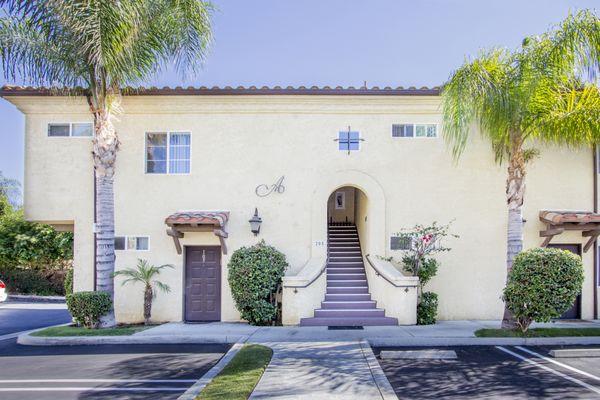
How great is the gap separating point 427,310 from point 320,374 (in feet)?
16.7

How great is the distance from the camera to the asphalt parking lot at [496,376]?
6.32 metres

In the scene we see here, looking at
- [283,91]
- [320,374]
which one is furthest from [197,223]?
[320,374]

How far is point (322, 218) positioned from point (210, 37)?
577 cm

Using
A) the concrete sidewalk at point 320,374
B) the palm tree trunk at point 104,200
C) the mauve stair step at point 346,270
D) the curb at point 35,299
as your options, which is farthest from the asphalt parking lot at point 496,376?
the curb at point 35,299

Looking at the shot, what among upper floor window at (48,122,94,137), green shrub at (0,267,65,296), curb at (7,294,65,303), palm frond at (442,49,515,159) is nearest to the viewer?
palm frond at (442,49,515,159)

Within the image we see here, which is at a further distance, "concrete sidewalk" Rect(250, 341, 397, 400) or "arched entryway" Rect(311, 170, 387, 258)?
"arched entryway" Rect(311, 170, 387, 258)

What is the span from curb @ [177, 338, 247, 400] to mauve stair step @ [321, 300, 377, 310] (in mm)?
3113

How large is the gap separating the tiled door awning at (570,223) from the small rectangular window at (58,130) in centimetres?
1370

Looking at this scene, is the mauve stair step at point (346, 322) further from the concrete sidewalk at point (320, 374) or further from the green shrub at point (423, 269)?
the concrete sidewalk at point (320, 374)

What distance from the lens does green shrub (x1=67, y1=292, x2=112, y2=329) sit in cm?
1027

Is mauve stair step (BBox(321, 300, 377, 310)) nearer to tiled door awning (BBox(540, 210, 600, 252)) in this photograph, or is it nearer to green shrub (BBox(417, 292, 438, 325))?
green shrub (BBox(417, 292, 438, 325))

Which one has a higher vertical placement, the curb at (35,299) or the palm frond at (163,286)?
the palm frond at (163,286)

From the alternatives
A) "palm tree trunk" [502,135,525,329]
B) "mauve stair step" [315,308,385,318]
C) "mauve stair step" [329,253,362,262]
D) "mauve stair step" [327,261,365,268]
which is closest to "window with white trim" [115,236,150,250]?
"mauve stair step" [315,308,385,318]

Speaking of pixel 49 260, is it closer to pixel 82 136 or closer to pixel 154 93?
pixel 82 136
